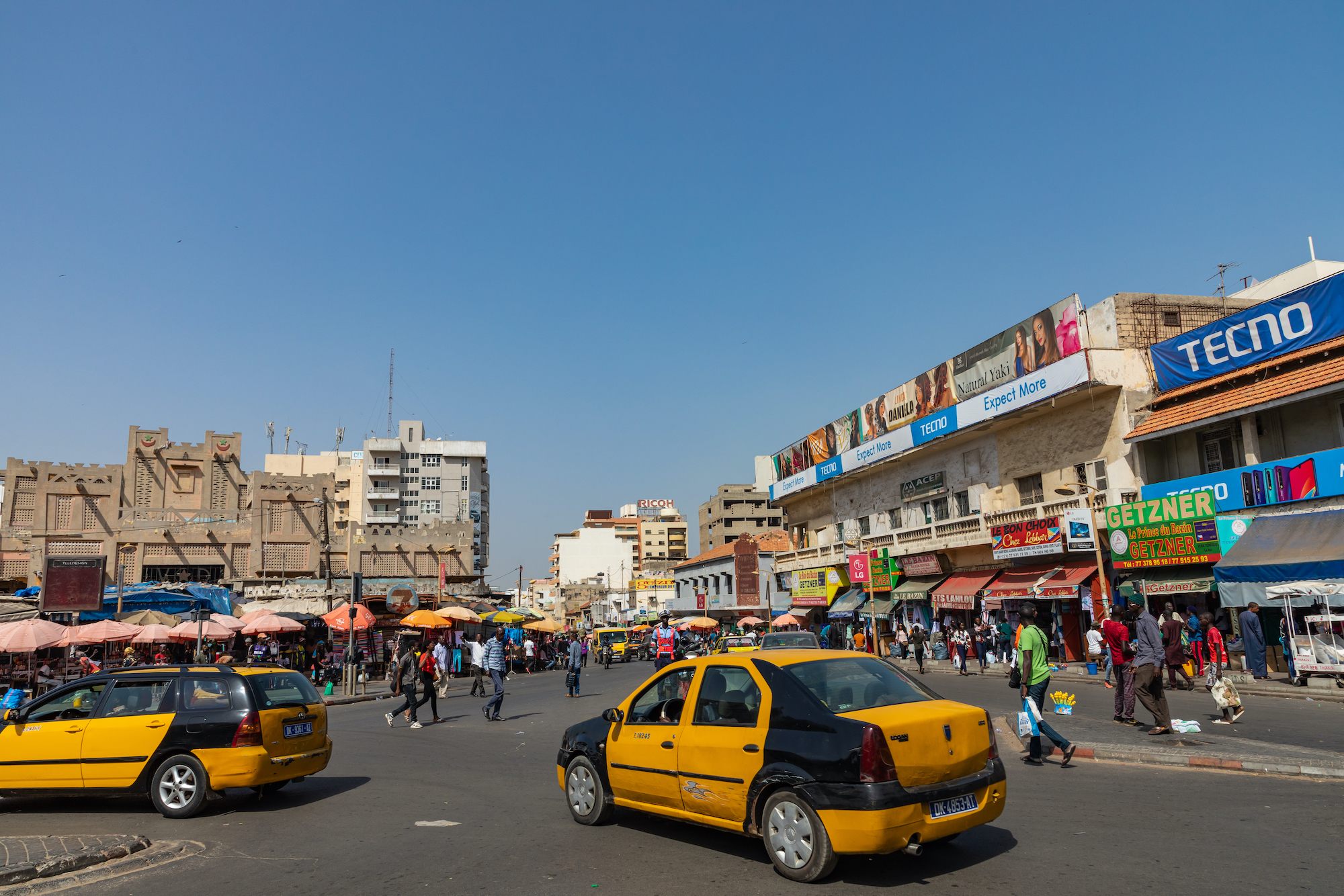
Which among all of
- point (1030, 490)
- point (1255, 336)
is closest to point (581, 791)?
point (1255, 336)

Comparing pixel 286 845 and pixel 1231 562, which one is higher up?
pixel 1231 562

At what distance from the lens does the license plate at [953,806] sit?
5.65 m

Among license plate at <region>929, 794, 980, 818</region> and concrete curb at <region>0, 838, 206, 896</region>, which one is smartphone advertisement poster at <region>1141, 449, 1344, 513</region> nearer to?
license plate at <region>929, 794, 980, 818</region>

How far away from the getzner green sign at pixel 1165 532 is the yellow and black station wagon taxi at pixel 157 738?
2266cm

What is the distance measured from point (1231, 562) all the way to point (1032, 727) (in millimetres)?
13974

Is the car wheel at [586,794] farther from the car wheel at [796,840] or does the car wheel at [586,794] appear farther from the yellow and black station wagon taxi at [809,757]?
the car wheel at [796,840]

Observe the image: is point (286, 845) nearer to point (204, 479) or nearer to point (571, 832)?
point (571, 832)

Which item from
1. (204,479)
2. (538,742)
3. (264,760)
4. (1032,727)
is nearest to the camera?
(264,760)

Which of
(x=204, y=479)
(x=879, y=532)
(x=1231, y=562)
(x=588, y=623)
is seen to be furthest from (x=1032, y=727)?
(x=588, y=623)

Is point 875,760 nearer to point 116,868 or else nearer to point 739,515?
point 116,868

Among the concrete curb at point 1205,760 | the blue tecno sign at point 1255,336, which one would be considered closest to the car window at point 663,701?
the concrete curb at point 1205,760

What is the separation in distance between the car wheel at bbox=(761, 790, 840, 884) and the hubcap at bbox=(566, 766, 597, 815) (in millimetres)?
2170

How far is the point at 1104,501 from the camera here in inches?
1089

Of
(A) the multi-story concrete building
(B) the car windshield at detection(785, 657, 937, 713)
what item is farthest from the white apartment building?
(B) the car windshield at detection(785, 657, 937, 713)
